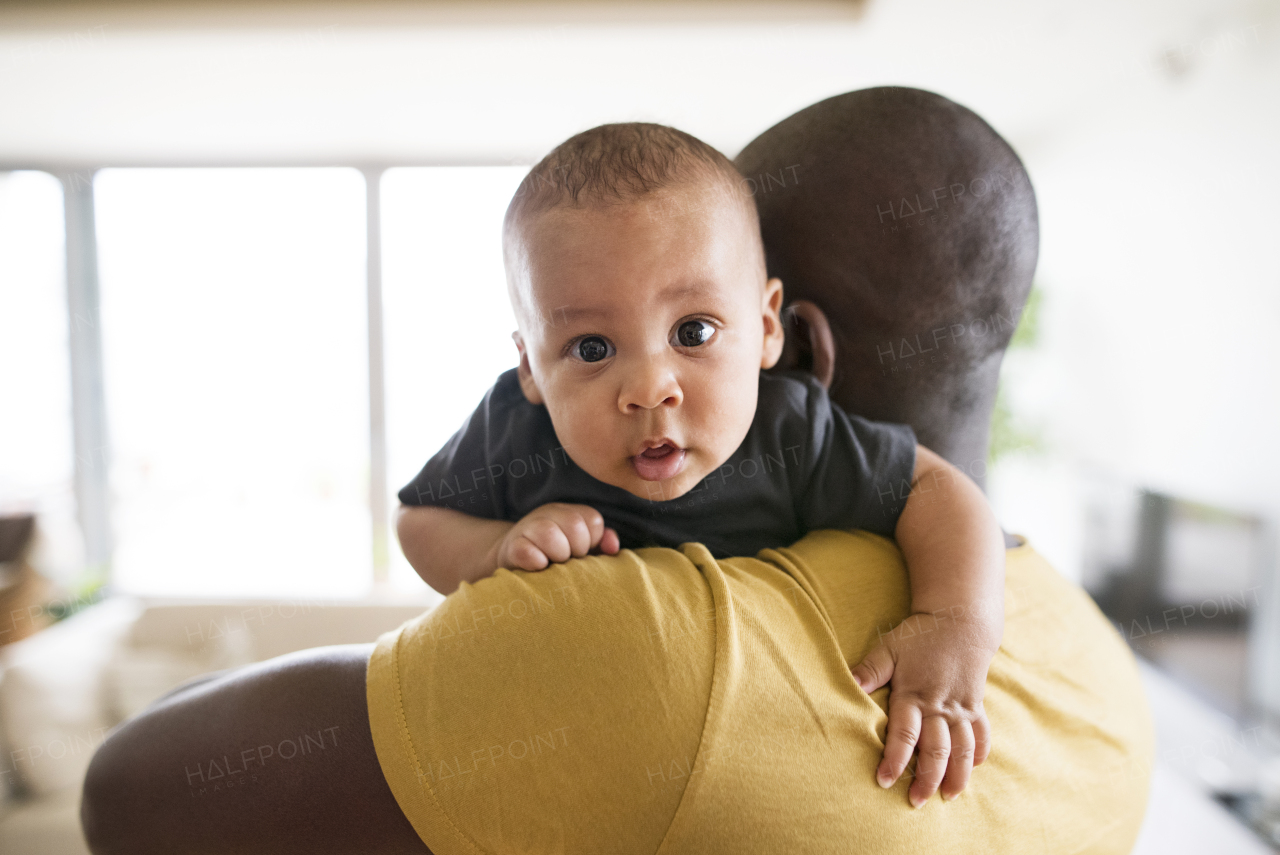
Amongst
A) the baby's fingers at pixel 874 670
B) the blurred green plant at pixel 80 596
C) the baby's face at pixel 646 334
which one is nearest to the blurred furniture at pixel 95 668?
the blurred green plant at pixel 80 596

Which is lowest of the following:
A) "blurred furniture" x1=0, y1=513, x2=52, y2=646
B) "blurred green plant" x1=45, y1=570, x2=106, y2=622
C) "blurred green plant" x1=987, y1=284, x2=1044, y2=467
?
"blurred green plant" x1=45, y1=570, x2=106, y2=622

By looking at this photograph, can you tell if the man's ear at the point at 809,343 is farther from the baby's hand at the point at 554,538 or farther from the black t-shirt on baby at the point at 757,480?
the baby's hand at the point at 554,538

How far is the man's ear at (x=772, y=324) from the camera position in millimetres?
707

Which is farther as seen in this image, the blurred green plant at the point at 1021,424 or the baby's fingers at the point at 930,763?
the blurred green plant at the point at 1021,424

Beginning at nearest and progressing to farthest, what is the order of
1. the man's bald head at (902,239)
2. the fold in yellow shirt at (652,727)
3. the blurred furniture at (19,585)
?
1. the fold in yellow shirt at (652,727)
2. the man's bald head at (902,239)
3. the blurred furniture at (19,585)

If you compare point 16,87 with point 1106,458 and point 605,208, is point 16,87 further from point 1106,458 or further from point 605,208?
point 1106,458

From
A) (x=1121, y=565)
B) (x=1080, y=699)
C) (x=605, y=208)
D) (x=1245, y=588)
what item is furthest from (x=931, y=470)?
(x=1121, y=565)

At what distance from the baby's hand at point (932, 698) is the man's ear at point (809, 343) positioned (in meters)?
0.29

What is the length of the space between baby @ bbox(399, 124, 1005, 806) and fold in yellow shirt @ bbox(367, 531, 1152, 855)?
0.14 ft

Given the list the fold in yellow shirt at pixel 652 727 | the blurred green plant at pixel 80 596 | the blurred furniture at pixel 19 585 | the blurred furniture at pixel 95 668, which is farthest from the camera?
the blurred green plant at pixel 80 596

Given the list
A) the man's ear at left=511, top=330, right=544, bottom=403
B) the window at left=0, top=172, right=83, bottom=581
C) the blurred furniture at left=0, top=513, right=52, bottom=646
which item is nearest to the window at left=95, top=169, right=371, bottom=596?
Result: the window at left=0, top=172, right=83, bottom=581

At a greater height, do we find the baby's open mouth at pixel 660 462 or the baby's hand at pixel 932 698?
the baby's open mouth at pixel 660 462

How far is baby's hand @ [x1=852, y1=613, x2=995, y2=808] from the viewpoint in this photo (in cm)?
49

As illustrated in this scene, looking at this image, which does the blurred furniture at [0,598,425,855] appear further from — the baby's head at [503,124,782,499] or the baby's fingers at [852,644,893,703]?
the baby's fingers at [852,644,893,703]
